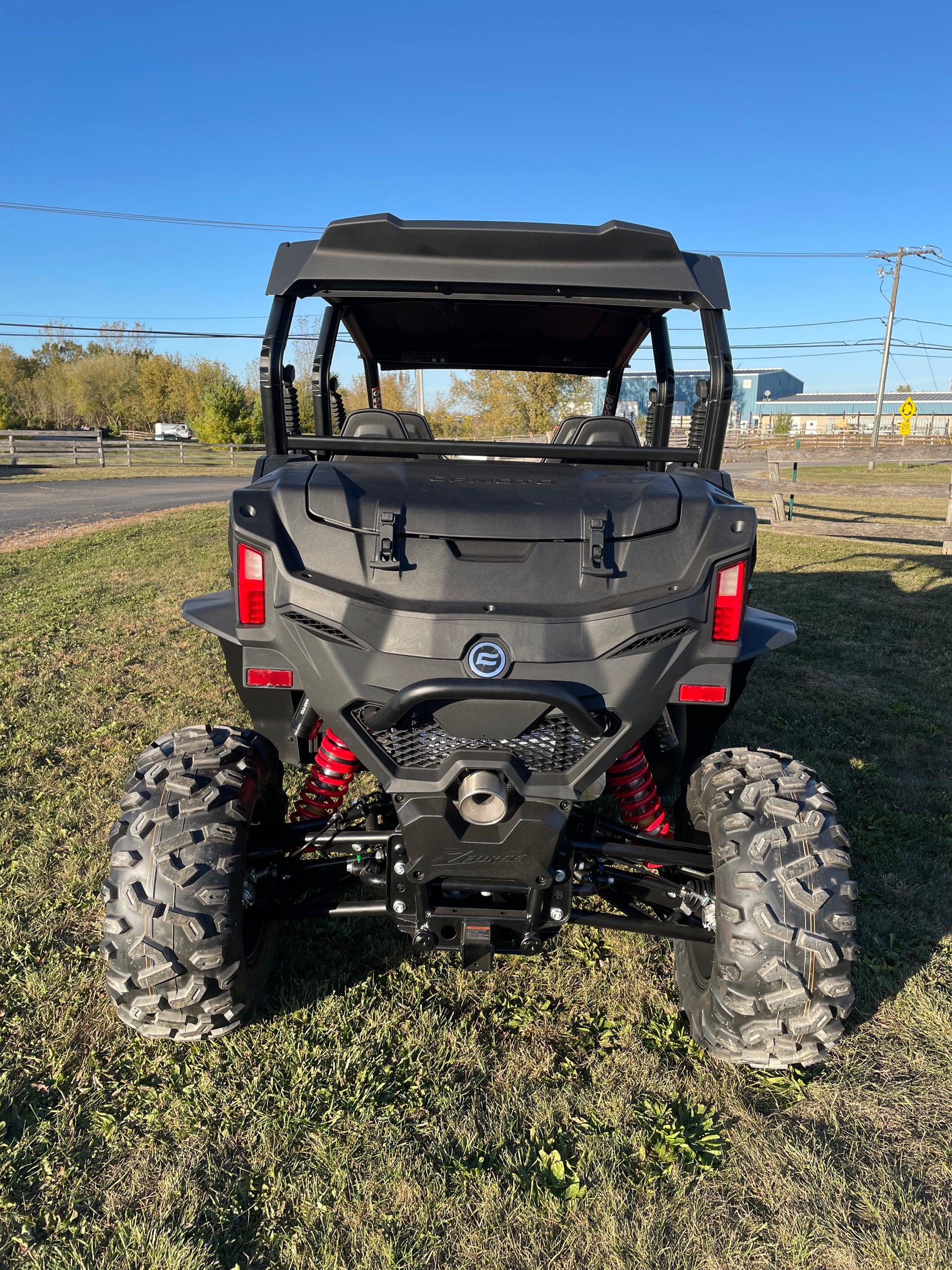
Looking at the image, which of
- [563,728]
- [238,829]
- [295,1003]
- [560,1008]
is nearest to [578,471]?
[563,728]

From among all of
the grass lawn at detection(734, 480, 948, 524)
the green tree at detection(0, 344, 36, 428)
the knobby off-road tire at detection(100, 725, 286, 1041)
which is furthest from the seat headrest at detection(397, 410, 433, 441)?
the green tree at detection(0, 344, 36, 428)

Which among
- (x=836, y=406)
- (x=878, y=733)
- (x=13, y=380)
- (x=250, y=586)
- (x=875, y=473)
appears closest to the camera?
(x=250, y=586)

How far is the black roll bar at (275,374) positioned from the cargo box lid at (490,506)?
750 mm

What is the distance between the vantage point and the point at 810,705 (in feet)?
19.9

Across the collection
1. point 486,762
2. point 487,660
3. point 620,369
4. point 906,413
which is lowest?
point 486,762

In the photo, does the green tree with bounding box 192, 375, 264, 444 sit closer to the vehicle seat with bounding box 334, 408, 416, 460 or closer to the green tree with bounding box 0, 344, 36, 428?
the green tree with bounding box 0, 344, 36, 428

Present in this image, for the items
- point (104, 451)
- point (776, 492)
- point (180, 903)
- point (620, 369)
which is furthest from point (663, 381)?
point (104, 451)

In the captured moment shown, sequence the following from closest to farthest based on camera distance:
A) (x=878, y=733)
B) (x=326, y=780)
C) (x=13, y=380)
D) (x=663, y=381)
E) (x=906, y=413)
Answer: (x=326, y=780) → (x=663, y=381) → (x=878, y=733) → (x=906, y=413) → (x=13, y=380)

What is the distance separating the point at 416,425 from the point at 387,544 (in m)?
1.49

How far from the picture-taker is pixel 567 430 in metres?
3.70

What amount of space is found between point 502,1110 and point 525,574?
1533 millimetres

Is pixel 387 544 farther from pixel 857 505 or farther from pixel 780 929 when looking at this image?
pixel 857 505

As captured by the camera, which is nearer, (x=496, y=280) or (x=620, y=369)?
(x=496, y=280)

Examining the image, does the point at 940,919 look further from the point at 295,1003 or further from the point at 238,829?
the point at 238,829
